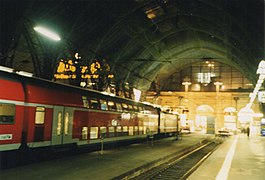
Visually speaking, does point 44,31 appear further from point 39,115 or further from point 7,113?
point 39,115

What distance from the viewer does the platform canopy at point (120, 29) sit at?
18.6m

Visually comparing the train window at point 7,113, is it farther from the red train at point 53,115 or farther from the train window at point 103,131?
the train window at point 103,131

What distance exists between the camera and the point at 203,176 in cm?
1145

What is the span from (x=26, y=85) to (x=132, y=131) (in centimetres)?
1253

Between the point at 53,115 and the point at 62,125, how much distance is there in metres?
0.84

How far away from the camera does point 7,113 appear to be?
36.4 ft

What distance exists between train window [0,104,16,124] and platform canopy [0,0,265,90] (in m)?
6.18

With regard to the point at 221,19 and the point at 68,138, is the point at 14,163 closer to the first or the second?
the point at 68,138

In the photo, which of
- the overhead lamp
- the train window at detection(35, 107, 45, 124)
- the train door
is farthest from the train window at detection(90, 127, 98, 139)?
the overhead lamp

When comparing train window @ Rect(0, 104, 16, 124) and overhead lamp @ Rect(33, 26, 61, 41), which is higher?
overhead lamp @ Rect(33, 26, 61, 41)

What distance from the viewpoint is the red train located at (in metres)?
11.3

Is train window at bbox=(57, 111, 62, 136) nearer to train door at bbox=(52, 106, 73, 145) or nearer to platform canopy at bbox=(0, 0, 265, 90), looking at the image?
train door at bbox=(52, 106, 73, 145)

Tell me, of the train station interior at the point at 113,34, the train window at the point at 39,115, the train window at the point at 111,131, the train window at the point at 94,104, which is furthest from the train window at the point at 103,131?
the train window at the point at 39,115

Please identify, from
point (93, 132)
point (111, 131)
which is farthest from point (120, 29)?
point (93, 132)
